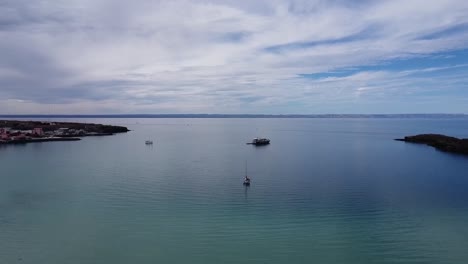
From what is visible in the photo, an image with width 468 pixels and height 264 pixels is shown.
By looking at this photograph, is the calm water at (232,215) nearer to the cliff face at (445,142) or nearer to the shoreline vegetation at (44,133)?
the cliff face at (445,142)

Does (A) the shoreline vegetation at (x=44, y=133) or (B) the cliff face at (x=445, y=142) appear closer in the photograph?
(B) the cliff face at (x=445, y=142)

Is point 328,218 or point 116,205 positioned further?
point 116,205

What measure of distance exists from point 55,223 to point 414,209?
1822 cm

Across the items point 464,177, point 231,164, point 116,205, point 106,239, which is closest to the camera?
point 106,239

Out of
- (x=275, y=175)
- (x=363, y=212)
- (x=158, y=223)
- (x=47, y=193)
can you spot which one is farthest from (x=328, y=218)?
(x=47, y=193)

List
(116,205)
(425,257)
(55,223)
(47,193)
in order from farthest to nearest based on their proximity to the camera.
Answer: (47,193) < (116,205) < (55,223) < (425,257)

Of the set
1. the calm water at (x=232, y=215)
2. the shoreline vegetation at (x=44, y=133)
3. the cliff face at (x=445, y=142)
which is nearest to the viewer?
the calm water at (x=232, y=215)

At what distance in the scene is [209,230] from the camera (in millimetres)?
17031

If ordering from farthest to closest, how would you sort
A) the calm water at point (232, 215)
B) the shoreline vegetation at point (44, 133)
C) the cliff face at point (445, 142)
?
the shoreline vegetation at point (44, 133) < the cliff face at point (445, 142) < the calm water at point (232, 215)

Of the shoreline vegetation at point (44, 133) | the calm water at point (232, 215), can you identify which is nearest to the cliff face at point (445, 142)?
the calm water at point (232, 215)

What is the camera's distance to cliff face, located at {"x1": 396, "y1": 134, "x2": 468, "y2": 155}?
49938 mm

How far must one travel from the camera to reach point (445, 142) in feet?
182

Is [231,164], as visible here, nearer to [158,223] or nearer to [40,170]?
[40,170]

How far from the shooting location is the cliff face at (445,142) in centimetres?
4994
